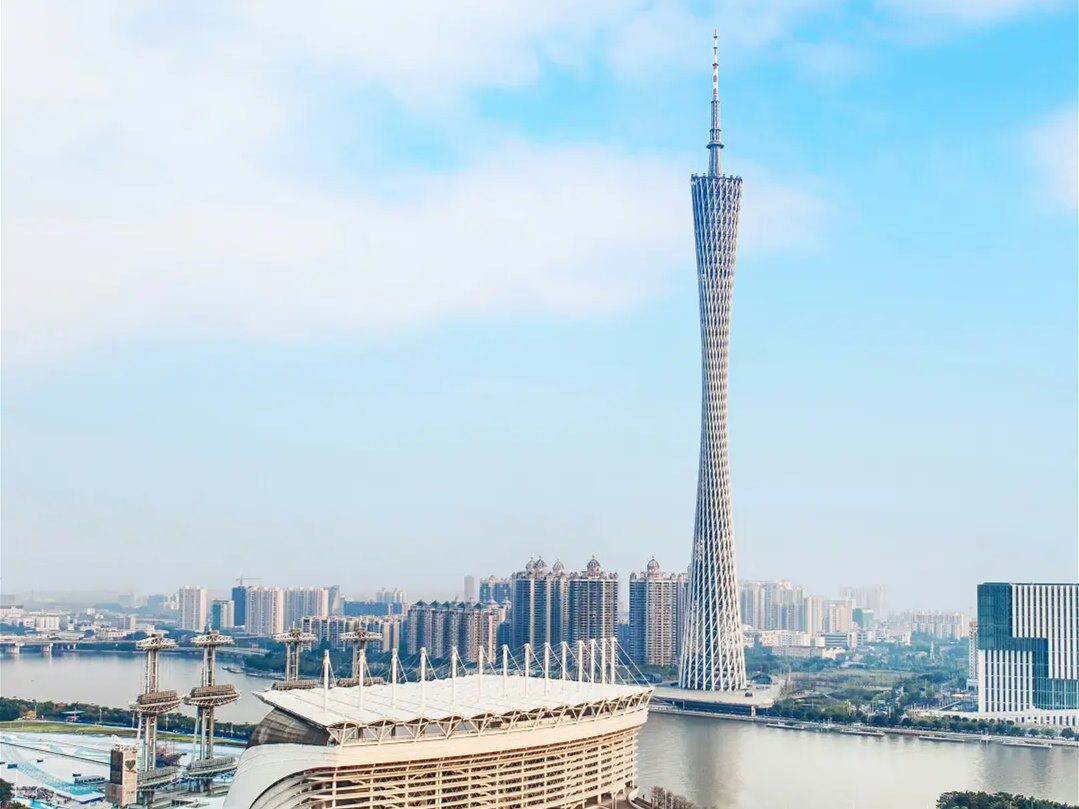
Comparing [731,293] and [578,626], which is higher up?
[731,293]

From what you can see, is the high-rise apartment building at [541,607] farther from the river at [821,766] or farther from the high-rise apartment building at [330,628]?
the river at [821,766]

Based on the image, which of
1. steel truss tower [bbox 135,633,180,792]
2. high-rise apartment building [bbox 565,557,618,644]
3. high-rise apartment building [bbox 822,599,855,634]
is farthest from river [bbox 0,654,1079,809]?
high-rise apartment building [bbox 822,599,855,634]

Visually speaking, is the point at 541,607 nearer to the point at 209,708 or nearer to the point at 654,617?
the point at 654,617

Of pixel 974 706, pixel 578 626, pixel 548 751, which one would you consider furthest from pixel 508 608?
pixel 548 751

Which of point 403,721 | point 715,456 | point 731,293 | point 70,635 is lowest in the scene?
point 70,635

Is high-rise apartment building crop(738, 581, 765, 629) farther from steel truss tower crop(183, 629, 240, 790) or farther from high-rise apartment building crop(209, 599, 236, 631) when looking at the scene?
steel truss tower crop(183, 629, 240, 790)

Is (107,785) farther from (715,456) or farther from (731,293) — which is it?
(731,293)

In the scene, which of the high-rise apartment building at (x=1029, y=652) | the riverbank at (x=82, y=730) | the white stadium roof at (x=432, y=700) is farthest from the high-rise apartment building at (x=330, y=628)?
the white stadium roof at (x=432, y=700)

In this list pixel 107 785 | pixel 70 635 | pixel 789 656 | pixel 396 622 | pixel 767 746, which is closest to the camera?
pixel 107 785
